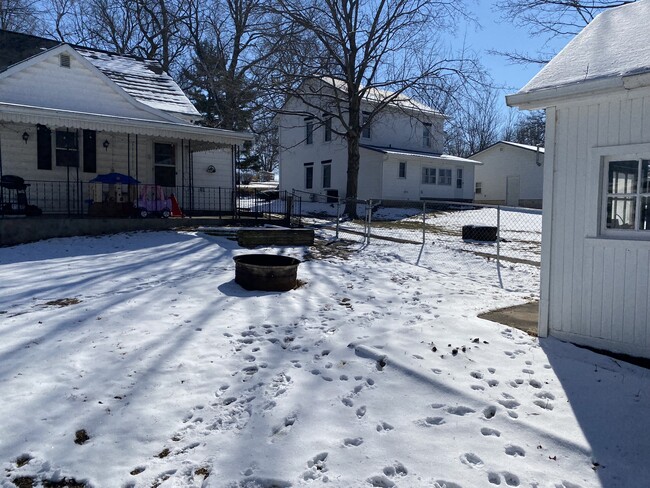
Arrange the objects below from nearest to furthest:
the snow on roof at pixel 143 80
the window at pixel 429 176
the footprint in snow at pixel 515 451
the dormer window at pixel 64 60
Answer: the footprint in snow at pixel 515 451 < the dormer window at pixel 64 60 < the snow on roof at pixel 143 80 < the window at pixel 429 176

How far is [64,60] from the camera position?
1439cm

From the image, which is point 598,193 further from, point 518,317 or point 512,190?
point 512,190

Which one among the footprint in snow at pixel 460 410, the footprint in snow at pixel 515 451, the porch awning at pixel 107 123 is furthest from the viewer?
the porch awning at pixel 107 123

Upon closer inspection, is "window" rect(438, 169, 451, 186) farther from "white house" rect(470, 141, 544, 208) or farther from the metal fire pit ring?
the metal fire pit ring

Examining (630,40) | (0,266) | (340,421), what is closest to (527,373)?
(340,421)

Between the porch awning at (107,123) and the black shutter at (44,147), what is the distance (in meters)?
1.88

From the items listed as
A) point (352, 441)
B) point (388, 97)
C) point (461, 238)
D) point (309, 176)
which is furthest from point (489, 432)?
point (309, 176)

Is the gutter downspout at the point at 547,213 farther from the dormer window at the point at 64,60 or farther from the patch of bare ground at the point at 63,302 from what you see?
the dormer window at the point at 64,60

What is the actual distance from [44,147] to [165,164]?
347 centimetres

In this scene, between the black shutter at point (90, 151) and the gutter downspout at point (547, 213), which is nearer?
the gutter downspout at point (547, 213)

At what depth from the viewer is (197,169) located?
55.6 ft

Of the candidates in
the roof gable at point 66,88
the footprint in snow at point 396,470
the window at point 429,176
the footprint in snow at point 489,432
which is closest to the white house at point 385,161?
the window at point 429,176

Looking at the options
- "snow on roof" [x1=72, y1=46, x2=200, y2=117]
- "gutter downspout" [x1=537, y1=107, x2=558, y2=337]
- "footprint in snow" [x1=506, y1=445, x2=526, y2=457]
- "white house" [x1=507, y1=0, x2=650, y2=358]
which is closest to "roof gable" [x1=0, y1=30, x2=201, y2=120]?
"snow on roof" [x1=72, y1=46, x2=200, y2=117]

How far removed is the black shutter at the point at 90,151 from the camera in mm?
14766
